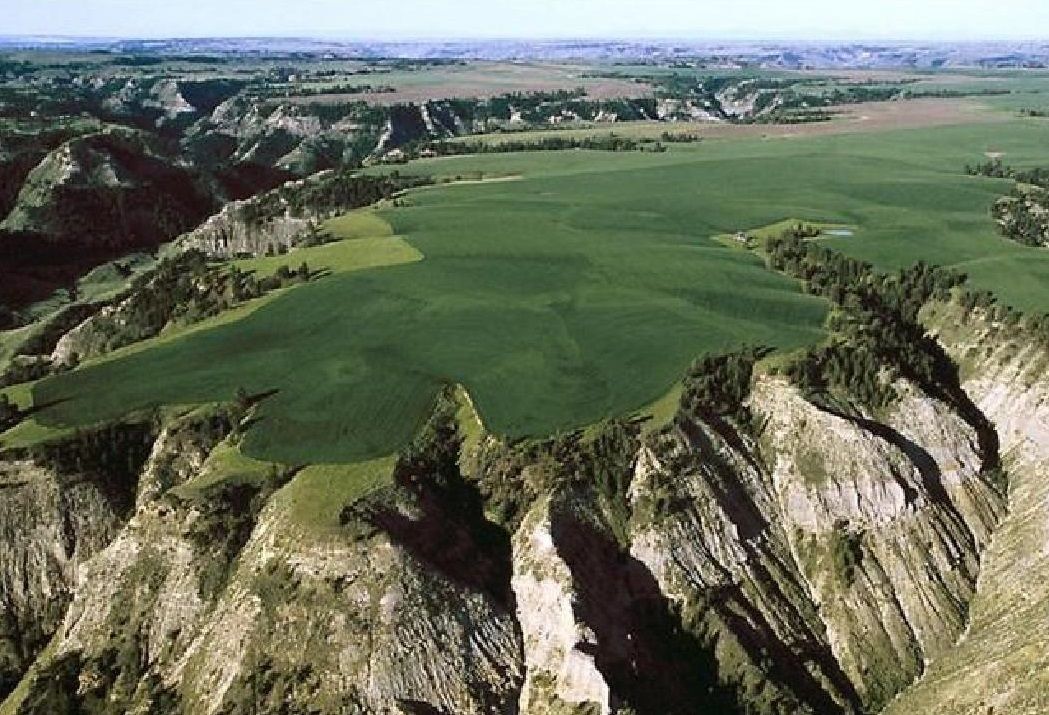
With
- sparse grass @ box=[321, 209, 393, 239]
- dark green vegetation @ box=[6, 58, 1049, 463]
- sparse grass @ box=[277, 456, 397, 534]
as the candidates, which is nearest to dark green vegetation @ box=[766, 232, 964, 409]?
dark green vegetation @ box=[6, 58, 1049, 463]

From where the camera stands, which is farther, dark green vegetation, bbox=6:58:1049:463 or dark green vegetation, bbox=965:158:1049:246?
dark green vegetation, bbox=965:158:1049:246

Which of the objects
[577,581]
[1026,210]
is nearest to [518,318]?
[577,581]

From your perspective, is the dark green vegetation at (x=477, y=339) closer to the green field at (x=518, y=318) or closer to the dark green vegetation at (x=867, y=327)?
the green field at (x=518, y=318)

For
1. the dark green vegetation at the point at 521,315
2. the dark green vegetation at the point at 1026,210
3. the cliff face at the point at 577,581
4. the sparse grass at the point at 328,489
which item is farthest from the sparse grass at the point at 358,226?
the dark green vegetation at the point at 1026,210

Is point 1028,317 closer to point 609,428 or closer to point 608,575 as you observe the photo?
point 609,428

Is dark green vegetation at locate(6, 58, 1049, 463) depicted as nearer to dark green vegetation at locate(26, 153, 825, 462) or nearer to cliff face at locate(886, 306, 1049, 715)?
dark green vegetation at locate(26, 153, 825, 462)

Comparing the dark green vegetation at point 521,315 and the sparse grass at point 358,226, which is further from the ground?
the dark green vegetation at point 521,315

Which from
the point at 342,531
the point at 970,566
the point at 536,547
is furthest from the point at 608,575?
the point at 970,566
